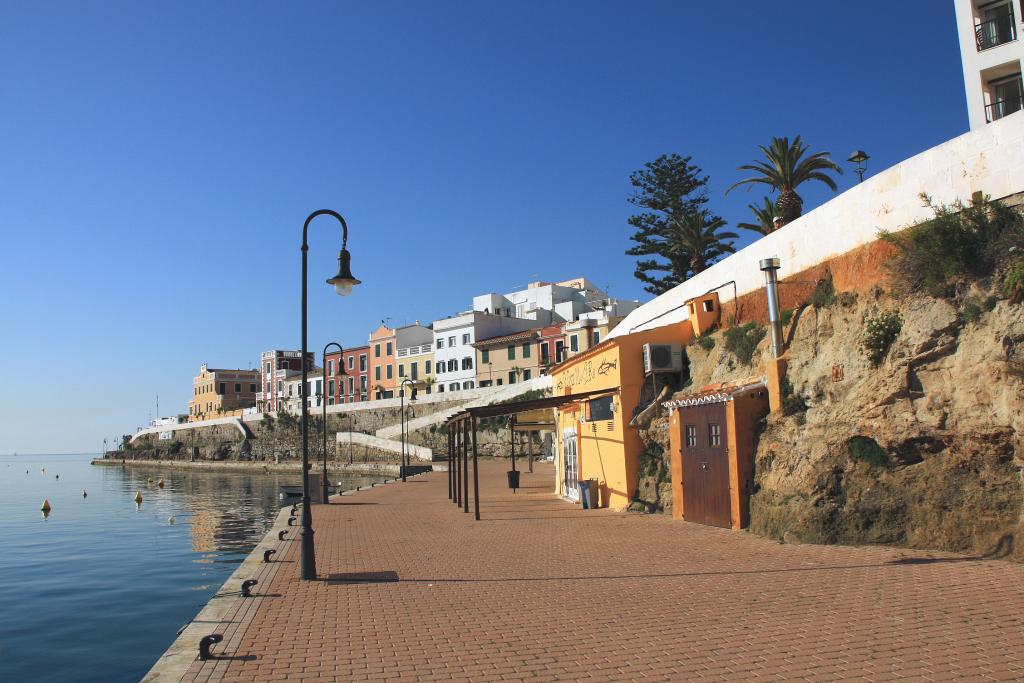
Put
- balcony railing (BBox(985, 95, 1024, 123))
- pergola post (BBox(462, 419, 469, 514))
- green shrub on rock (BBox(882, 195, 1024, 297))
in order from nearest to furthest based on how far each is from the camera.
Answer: green shrub on rock (BBox(882, 195, 1024, 297)) → pergola post (BBox(462, 419, 469, 514)) → balcony railing (BBox(985, 95, 1024, 123))

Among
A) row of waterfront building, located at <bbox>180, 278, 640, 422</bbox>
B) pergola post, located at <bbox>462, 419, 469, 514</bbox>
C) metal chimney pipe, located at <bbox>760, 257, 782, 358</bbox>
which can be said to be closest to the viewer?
metal chimney pipe, located at <bbox>760, 257, 782, 358</bbox>

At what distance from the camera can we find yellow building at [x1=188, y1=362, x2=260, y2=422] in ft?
371

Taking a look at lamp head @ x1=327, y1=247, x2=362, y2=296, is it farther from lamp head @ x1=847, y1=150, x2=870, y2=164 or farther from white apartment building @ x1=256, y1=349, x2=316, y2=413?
white apartment building @ x1=256, y1=349, x2=316, y2=413

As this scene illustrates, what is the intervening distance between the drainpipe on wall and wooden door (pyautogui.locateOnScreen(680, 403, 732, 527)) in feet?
3.44

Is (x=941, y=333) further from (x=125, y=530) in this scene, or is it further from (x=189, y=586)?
(x=125, y=530)

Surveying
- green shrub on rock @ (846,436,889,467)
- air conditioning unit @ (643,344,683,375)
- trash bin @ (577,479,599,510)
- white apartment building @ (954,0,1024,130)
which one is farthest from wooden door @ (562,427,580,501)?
white apartment building @ (954,0,1024,130)

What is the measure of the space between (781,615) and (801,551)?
410 centimetres

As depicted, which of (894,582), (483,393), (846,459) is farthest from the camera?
(483,393)

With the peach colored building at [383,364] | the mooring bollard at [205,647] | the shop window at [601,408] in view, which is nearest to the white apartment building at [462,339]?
the peach colored building at [383,364]

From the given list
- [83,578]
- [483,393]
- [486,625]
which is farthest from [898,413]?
[483,393]

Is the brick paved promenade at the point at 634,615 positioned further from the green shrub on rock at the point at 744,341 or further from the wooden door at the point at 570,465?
the wooden door at the point at 570,465

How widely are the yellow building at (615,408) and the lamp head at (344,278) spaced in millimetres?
8662

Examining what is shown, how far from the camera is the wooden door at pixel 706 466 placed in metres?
14.9

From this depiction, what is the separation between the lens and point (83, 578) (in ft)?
56.9
